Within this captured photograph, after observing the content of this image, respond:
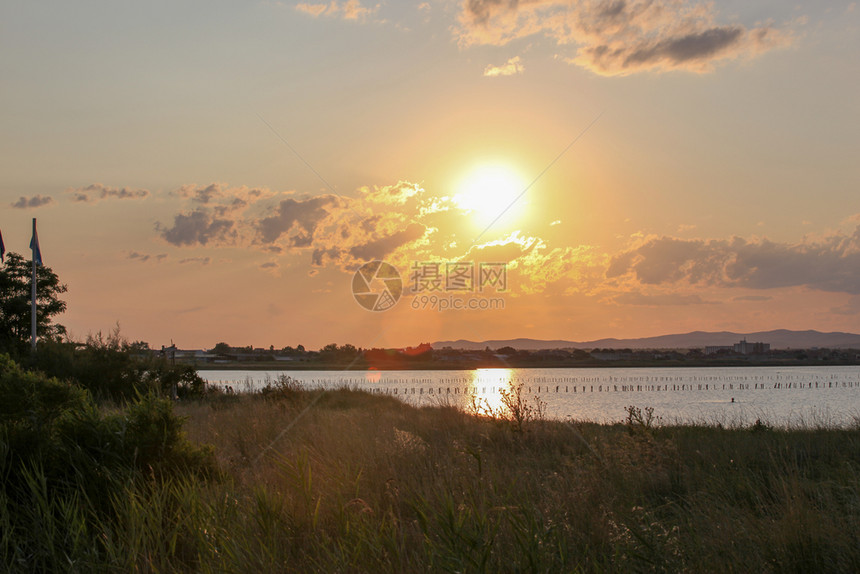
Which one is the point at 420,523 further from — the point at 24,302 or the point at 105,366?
the point at 24,302

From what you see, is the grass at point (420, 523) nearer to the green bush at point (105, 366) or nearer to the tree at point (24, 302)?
the green bush at point (105, 366)

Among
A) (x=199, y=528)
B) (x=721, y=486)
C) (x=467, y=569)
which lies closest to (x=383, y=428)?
(x=721, y=486)

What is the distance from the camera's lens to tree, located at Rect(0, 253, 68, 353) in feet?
155

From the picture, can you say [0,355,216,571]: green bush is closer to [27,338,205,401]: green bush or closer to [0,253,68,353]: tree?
[27,338,205,401]: green bush

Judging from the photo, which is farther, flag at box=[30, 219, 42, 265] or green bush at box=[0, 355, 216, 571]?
flag at box=[30, 219, 42, 265]

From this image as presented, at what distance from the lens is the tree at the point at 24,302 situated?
155 feet

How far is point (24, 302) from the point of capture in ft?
156

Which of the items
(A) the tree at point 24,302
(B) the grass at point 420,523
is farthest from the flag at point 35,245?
(B) the grass at point 420,523

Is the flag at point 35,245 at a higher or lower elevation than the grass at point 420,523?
higher

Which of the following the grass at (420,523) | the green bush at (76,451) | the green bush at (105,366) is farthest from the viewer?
the green bush at (105,366)

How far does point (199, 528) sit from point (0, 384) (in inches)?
173

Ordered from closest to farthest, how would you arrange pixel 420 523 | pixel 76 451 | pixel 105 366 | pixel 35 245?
pixel 420 523, pixel 76 451, pixel 105 366, pixel 35 245

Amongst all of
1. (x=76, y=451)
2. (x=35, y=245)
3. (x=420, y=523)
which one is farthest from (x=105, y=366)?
(x=420, y=523)

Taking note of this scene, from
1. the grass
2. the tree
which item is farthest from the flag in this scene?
the grass
